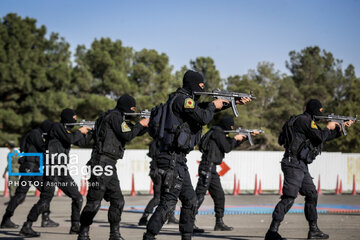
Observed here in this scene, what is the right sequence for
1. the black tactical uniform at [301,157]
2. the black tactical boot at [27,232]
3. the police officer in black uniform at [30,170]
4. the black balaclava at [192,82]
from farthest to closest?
the police officer in black uniform at [30,170] → the black tactical boot at [27,232] → the black tactical uniform at [301,157] → the black balaclava at [192,82]

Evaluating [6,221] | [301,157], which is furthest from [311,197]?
[6,221]

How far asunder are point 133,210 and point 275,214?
23.9 ft

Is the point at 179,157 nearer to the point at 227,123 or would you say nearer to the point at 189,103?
the point at 189,103

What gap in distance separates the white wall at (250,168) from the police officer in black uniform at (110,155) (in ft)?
47.3

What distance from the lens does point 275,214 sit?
7848 millimetres

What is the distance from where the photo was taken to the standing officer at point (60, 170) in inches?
364

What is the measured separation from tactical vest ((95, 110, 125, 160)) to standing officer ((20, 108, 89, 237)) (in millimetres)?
1532

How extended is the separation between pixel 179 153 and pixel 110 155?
1.60m

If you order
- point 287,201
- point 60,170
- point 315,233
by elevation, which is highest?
point 60,170

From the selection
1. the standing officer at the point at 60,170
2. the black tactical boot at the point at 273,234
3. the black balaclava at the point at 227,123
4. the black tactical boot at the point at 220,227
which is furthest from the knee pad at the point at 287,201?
the standing officer at the point at 60,170

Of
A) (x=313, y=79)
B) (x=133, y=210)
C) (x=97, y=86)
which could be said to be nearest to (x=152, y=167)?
(x=133, y=210)

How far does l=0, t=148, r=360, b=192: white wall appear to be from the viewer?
22.5m

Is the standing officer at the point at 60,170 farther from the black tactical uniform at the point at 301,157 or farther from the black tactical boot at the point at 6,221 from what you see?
the black tactical uniform at the point at 301,157

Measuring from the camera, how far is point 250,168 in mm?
23766
